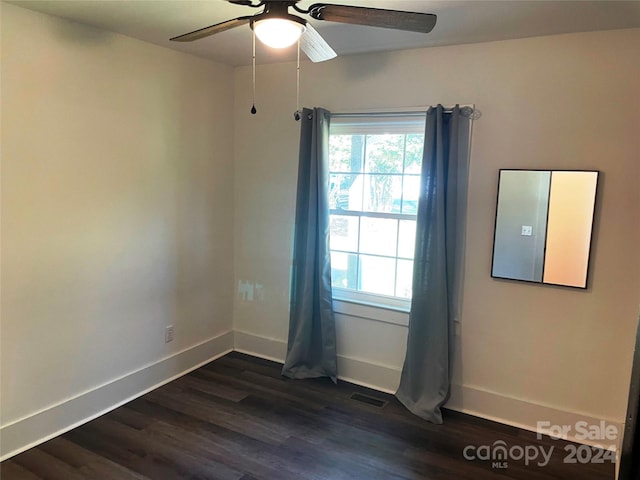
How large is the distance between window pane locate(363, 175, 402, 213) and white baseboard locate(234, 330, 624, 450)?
114 centimetres

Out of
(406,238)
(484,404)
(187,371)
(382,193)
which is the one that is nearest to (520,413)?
(484,404)

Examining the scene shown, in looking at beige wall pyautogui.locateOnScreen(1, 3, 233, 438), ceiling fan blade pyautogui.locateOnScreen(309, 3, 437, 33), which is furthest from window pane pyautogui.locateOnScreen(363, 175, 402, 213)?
ceiling fan blade pyautogui.locateOnScreen(309, 3, 437, 33)

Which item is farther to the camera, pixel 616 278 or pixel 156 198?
pixel 156 198

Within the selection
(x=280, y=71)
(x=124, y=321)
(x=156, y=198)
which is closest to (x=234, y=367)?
(x=124, y=321)

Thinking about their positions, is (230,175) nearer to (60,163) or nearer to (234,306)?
(234,306)

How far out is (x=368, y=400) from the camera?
3.20 metres

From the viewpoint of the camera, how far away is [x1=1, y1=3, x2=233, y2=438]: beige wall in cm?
243

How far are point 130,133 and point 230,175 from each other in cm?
99

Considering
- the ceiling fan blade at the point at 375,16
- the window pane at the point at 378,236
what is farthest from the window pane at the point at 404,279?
the ceiling fan blade at the point at 375,16

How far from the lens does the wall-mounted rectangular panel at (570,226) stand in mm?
2580

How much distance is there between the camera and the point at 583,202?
258 cm

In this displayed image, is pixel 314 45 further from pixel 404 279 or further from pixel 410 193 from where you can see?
pixel 404 279

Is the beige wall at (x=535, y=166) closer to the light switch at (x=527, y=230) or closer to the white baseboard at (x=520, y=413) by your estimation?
the white baseboard at (x=520, y=413)

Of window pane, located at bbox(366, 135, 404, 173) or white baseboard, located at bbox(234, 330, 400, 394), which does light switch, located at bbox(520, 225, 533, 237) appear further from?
white baseboard, located at bbox(234, 330, 400, 394)
